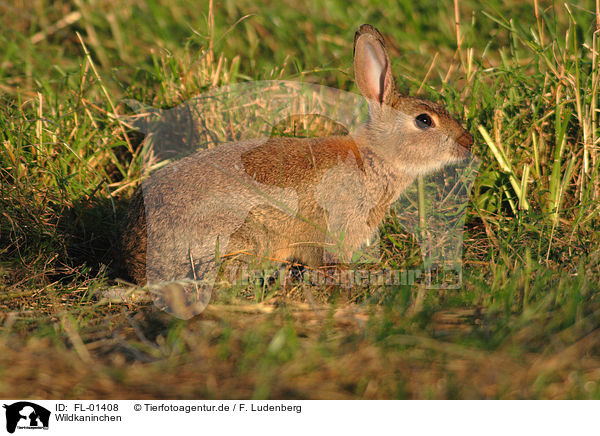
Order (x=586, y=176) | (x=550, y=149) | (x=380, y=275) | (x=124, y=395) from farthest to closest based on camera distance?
(x=550, y=149)
(x=586, y=176)
(x=380, y=275)
(x=124, y=395)

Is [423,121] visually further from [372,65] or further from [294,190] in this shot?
[294,190]

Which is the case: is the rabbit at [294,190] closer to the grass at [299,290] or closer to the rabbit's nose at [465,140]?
the rabbit's nose at [465,140]

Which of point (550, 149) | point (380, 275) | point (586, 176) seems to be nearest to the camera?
point (380, 275)

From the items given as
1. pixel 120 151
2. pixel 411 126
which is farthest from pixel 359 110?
pixel 120 151

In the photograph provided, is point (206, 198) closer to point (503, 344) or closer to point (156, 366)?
point (156, 366)

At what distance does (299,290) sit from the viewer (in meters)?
3.82

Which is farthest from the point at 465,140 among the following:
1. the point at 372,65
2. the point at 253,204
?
the point at 253,204

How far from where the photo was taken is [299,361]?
2.79 metres

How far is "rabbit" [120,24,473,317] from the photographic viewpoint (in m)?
3.90

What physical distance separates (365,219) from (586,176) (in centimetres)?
149
